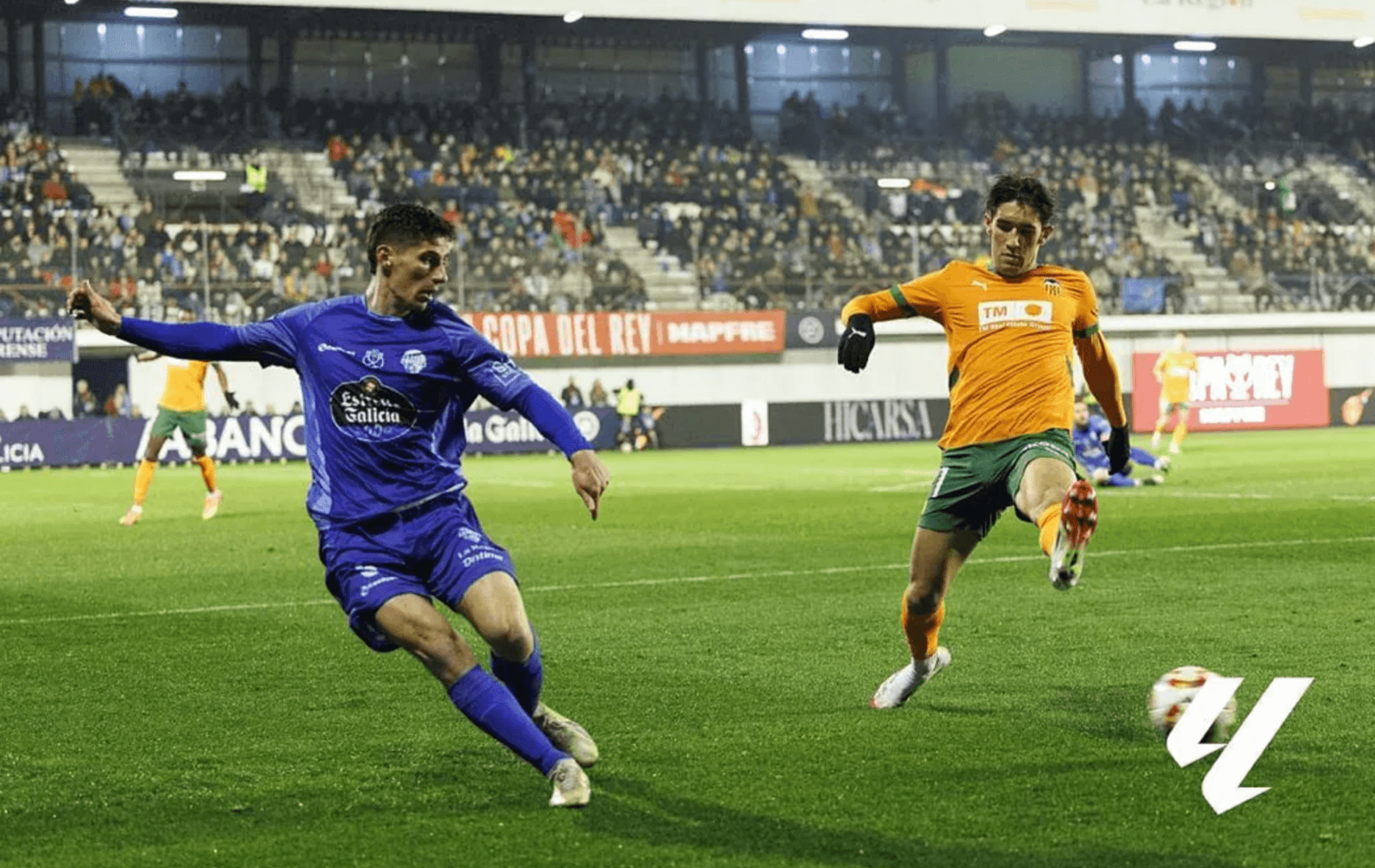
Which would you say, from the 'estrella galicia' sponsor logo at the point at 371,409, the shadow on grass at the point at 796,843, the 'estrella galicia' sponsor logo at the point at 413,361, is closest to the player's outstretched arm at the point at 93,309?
the 'estrella galicia' sponsor logo at the point at 371,409

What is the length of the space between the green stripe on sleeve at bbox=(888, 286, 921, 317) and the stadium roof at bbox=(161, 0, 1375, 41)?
39.3 meters

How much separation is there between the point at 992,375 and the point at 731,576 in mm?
5896

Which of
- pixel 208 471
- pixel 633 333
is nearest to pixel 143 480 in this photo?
pixel 208 471

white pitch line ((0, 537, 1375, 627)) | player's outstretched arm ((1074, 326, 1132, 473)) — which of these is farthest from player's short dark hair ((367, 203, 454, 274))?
white pitch line ((0, 537, 1375, 627))

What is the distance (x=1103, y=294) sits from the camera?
1848 inches

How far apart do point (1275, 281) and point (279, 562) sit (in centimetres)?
3864

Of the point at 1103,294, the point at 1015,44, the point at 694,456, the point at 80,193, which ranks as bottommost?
the point at 694,456

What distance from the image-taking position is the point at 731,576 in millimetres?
13609

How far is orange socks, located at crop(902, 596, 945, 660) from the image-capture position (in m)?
7.89

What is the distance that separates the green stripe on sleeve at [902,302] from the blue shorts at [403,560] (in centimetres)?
250

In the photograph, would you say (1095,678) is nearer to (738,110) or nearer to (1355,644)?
(1355,644)

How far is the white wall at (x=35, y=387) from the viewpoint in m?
39.4

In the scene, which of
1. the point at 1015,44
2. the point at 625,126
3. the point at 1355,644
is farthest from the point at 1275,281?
the point at 1355,644

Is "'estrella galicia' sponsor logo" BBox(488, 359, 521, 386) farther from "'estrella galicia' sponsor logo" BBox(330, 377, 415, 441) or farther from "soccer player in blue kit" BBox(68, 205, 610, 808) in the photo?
"'estrella galicia' sponsor logo" BBox(330, 377, 415, 441)
